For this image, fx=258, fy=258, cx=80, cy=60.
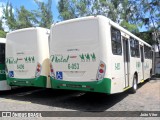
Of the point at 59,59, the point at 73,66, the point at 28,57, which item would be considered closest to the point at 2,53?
the point at 28,57

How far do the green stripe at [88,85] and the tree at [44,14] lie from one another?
22919 mm

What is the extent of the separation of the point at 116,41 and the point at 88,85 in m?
1.92

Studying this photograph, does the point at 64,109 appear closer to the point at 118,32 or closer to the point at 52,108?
the point at 52,108

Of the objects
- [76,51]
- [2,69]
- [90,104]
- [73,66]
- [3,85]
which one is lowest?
[90,104]

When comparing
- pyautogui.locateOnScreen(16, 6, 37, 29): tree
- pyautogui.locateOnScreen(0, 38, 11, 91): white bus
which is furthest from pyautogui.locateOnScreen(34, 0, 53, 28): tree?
pyautogui.locateOnScreen(0, 38, 11, 91): white bus

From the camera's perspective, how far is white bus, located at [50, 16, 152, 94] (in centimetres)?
840

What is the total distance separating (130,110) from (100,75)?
1527 mm

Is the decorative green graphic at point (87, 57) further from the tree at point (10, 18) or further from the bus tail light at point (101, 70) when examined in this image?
the tree at point (10, 18)

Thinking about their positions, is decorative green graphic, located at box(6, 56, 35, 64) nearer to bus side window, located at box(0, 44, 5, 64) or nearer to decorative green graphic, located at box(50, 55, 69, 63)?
bus side window, located at box(0, 44, 5, 64)

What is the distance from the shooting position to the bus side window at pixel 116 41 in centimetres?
892

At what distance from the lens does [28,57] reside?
1048 cm

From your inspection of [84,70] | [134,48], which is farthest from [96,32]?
[134,48]

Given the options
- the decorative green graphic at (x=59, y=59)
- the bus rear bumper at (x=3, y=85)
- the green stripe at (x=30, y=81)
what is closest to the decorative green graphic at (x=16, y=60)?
the green stripe at (x=30, y=81)

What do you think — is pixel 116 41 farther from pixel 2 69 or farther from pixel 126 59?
pixel 2 69
